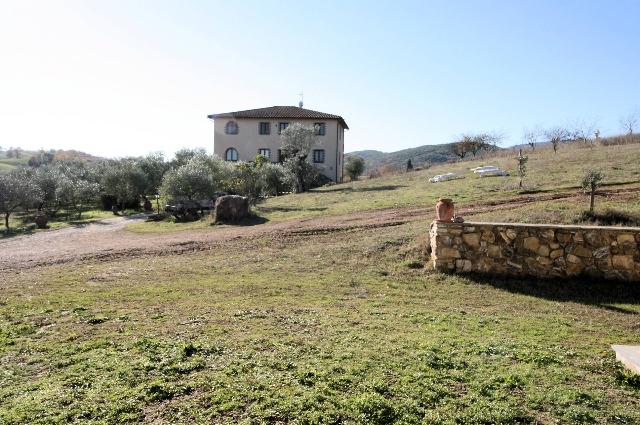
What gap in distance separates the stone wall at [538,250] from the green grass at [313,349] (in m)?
0.52

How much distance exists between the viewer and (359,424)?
13.4ft

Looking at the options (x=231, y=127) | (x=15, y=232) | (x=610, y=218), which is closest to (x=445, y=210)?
(x=610, y=218)

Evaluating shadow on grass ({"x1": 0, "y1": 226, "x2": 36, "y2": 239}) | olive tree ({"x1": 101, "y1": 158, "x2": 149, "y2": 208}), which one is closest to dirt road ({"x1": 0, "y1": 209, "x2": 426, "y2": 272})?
shadow on grass ({"x1": 0, "y1": 226, "x2": 36, "y2": 239})

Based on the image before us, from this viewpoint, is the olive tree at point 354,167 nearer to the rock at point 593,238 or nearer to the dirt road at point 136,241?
the dirt road at point 136,241

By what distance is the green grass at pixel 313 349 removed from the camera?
4.39 m

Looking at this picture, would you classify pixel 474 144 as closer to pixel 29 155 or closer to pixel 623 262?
pixel 623 262

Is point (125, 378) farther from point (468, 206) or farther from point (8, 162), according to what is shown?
point (8, 162)

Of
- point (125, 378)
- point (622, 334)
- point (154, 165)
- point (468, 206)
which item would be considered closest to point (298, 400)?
point (125, 378)

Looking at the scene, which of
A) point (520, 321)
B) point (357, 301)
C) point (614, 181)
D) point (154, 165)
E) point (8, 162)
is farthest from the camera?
point (8, 162)

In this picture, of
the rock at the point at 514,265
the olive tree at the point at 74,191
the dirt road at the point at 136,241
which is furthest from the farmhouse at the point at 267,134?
the rock at the point at 514,265

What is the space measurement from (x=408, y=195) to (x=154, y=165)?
78.1 ft

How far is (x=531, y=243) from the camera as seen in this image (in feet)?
36.1

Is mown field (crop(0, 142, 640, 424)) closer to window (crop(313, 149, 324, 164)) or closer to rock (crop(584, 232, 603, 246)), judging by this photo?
rock (crop(584, 232, 603, 246))

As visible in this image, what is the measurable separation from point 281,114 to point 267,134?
2.83 m
